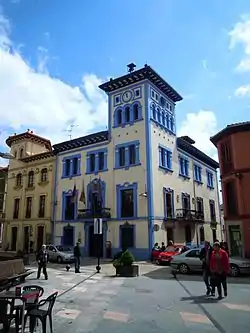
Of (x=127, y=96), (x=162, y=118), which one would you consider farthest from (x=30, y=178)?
(x=162, y=118)

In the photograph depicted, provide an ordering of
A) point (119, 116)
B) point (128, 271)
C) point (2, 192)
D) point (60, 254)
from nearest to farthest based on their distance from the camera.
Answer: point (128, 271) < point (60, 254) < point (119, 116) < point (2, 192)

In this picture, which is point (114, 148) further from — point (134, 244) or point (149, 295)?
point (149, 295)

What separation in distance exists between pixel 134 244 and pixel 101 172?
7.62m

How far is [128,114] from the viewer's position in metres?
29.0

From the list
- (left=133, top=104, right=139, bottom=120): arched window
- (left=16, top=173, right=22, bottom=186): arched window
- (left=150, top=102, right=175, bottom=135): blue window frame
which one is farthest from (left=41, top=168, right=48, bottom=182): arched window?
(left=150, top=102, right=175, bottom=135): blue window frame

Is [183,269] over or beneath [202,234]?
beneath

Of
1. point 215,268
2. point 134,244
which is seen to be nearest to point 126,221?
point 134,244

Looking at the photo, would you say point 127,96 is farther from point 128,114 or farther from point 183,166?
Result: point 183,166

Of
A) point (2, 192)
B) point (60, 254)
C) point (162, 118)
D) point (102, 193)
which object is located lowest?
point (60, 254)

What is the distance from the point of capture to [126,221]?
2623 cm

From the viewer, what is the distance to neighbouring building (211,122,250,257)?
760 inches

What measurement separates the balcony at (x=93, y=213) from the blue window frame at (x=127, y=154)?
166 inches

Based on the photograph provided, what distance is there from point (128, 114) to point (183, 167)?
345 inches

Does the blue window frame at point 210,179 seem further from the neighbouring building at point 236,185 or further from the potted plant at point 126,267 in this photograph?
the potted plant at point 126,267
